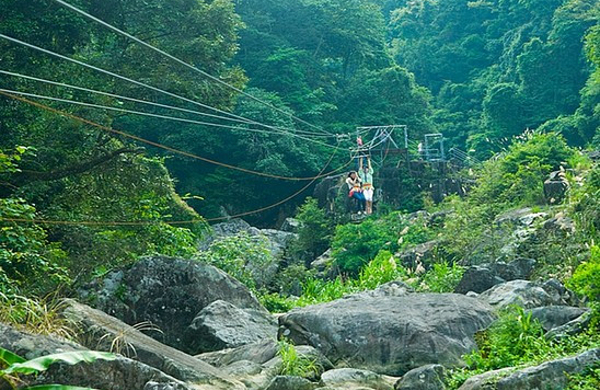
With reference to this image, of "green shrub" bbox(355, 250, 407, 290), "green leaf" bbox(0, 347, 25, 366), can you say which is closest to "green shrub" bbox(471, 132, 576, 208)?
"green shrub" bbox(355, 250, 407, 290)

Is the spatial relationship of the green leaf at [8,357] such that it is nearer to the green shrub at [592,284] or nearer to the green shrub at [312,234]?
the green shrub at [592,284]

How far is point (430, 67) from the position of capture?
53.1m

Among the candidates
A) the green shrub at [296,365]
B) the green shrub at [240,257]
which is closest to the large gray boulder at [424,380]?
the green shrub at [296,365]

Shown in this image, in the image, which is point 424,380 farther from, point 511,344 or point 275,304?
point 275,304

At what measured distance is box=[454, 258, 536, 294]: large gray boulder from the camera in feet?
50.0

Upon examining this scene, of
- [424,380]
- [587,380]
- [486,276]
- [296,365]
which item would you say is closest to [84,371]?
[296,365]

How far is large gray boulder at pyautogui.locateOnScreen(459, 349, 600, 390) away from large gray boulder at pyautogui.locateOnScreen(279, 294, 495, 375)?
9.31 feet

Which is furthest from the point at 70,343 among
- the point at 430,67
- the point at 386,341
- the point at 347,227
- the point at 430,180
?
the point at 430,67

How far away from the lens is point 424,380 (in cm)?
902

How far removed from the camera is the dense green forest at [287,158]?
12695 millimetres

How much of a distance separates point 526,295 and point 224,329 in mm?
4371

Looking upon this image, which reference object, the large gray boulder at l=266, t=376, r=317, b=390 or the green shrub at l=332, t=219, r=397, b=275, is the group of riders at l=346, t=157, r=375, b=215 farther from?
the large gray boulder at l=266, t=376, r=317, b=390

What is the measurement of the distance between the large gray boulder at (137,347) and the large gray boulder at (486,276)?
7.52 metres

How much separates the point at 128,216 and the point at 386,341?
6548mm
